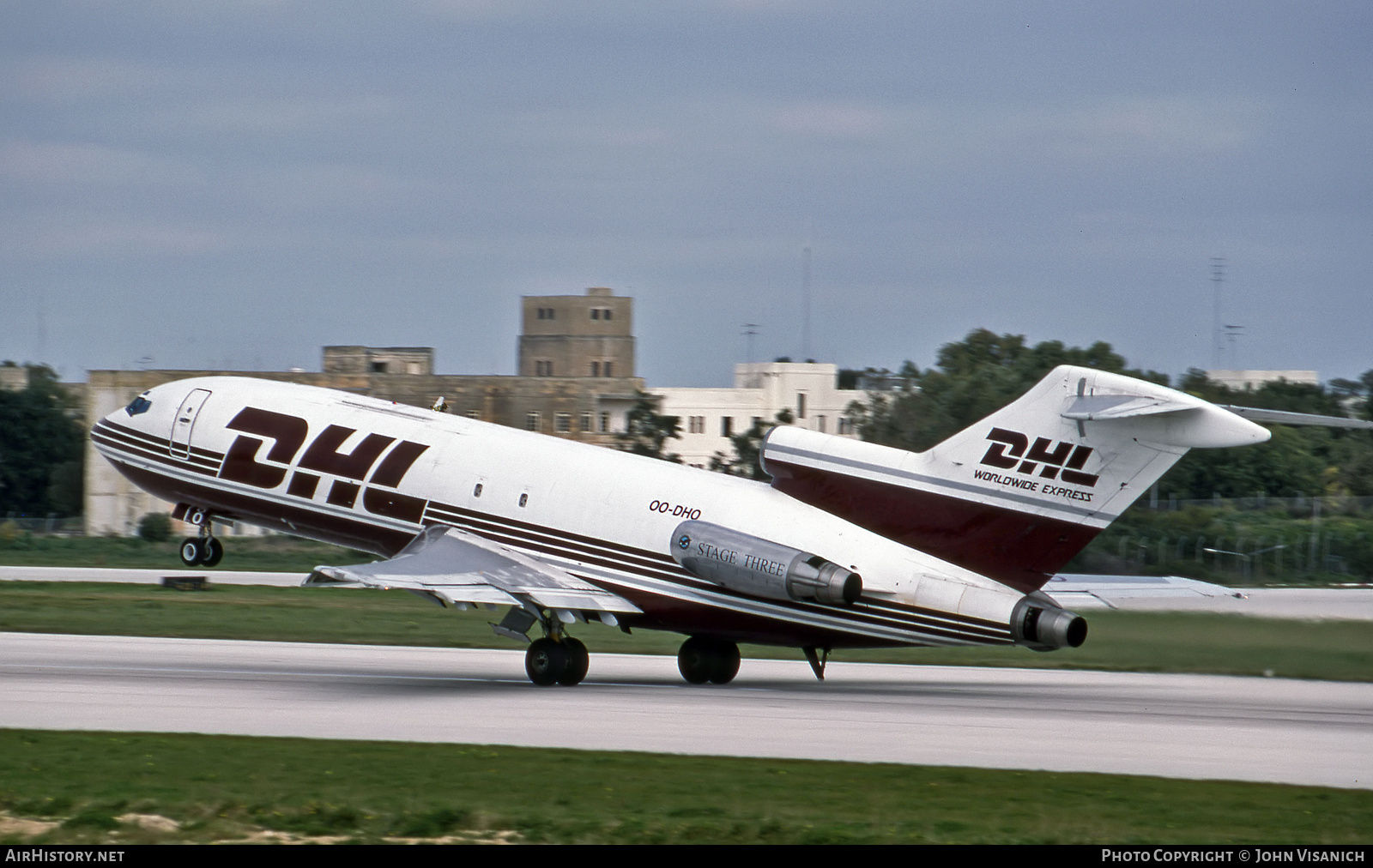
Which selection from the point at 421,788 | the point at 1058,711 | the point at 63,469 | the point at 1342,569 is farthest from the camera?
the point at 63,469

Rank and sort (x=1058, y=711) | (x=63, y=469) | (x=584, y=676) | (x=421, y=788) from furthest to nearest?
1. (x=63, y=469)
2. (x=584, y=676)
3. (x=1058, y=711)
4. (x=421, y=788)

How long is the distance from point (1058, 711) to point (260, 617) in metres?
22.8

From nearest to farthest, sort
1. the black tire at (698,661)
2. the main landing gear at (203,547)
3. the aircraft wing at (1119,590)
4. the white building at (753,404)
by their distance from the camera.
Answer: the aircraft wing at (1119,590) → the black tire at (698,661) → the main landing gear at (203,547) → the white building at (753,404)

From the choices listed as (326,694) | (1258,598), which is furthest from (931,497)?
(1258,598)

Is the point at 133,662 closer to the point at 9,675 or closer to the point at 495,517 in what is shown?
the point at 9,675

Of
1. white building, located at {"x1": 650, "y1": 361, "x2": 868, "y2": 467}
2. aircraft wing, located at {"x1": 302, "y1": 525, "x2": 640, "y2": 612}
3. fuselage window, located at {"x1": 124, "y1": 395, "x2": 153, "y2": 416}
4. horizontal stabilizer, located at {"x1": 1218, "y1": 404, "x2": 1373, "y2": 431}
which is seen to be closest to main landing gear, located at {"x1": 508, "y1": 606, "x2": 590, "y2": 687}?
aircraft wing, located at {"x1": 302, "y1": 525, "x2": 640, "y2": 612}

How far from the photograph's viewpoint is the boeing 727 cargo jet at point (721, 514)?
25.2 metres

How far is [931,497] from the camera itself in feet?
86.3

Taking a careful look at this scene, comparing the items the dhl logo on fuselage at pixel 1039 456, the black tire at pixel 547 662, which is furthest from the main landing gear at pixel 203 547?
the dhl logo on fuselage at pixel 1039 456

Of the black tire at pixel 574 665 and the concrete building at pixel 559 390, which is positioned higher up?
the concrete building at pixel 559 390

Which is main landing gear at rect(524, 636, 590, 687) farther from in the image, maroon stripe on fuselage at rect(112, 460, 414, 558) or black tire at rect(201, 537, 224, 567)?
black tire at rect(201, 537, 224, 567)

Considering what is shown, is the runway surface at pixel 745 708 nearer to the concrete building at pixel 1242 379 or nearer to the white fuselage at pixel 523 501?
the white fuselage at pixel 523 501

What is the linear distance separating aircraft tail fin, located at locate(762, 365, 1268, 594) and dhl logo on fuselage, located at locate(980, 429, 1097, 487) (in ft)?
0.06

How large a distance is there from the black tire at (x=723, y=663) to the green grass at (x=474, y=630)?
21.4 feet
